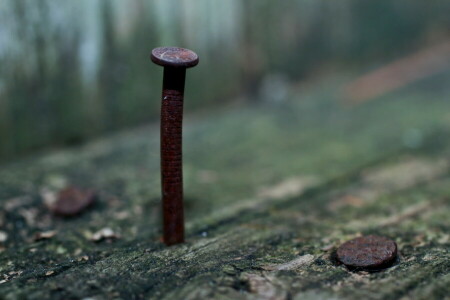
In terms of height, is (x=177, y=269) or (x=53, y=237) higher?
(x=177, y=269)

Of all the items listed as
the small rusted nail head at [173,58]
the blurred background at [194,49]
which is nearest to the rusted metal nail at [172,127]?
the small rusted nail head at [173,58]

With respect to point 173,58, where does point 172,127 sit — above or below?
below

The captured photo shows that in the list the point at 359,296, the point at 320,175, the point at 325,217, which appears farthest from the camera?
the point at 320,175

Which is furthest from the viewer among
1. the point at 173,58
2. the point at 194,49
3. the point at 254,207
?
the point at 194,49

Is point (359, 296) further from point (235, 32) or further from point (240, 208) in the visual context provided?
point (235, 32)

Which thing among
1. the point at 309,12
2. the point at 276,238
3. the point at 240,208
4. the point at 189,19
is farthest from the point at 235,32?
the point at 276,238

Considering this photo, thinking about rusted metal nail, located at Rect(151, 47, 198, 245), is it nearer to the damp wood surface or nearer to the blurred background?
the damp wood surface

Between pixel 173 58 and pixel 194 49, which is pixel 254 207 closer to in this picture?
pixel 173 58

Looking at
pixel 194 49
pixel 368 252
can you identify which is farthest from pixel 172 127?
pixel 194 49
